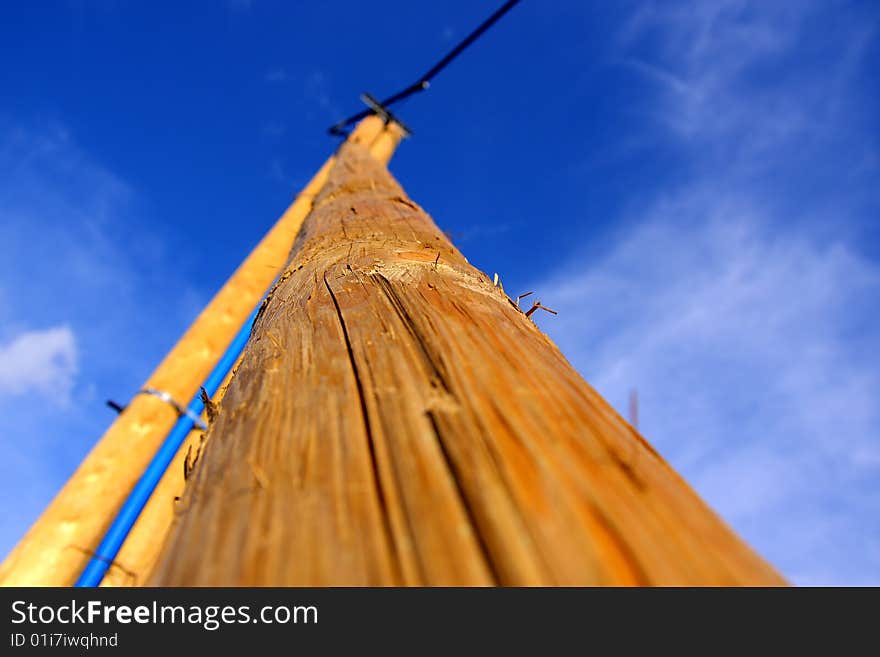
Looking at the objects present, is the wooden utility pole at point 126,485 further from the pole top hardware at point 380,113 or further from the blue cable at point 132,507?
the pole top hardware at point 380,113

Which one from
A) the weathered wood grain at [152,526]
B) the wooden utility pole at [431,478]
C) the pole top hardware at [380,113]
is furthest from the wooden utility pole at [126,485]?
the pole top hardware at [380,113]

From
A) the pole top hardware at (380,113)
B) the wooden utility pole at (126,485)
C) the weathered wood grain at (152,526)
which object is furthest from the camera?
the pole top hardware at (380,113)

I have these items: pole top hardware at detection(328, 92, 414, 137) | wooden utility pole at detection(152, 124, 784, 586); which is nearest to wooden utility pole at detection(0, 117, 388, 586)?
wooden utility pole at detection(152, 124, 784, 586)

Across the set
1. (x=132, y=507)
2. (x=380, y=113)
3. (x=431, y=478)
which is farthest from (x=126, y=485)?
(x=380, y=113)

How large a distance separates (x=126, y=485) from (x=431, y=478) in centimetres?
128

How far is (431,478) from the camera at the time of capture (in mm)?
599

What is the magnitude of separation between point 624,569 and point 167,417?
155 centimetres

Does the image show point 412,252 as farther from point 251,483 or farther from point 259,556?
point 259,556

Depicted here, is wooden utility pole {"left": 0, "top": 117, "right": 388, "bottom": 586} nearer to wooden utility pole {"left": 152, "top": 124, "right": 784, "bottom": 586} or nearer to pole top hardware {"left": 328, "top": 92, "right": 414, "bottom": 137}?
wooden utility pole {"left": 152, "top": 124, "right": 784, "bottom": 586}

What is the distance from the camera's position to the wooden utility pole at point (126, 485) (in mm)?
1311

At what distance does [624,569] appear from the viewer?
1.62 ft

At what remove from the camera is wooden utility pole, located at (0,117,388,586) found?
131 cm

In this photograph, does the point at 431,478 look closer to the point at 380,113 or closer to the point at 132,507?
the point at 132,507

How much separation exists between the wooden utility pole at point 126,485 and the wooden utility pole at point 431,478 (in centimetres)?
66
